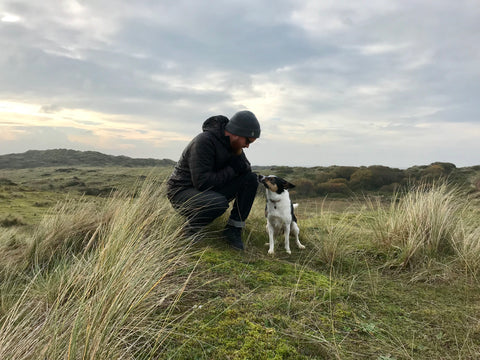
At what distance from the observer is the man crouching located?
3.83 m

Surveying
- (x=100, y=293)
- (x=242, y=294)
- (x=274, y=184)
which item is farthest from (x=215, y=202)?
(x=100, y=293)

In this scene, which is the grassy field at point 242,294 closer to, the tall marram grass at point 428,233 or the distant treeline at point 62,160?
the tall marram grass at point 428,233

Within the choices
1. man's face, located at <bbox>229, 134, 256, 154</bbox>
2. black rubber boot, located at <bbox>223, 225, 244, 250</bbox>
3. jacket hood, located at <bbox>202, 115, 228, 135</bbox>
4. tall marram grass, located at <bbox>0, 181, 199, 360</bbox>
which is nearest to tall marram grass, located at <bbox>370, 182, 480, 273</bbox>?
black rubber boot, located at <bbox>223, 225, 244, 250</bbox>

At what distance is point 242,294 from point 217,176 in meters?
1.72

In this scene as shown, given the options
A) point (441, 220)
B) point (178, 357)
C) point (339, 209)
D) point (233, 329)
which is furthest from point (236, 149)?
point (339, 209)

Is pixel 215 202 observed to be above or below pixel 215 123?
below

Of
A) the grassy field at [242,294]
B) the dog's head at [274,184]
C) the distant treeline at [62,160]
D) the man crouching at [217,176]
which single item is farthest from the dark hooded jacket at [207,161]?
the distant treeline at [62,160]

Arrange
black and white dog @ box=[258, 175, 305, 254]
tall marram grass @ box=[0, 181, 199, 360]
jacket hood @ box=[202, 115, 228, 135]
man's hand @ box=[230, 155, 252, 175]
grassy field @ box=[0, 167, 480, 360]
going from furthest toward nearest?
1. black and white dog @ box=[258, 175, 305, 254]
2. man's hand @ box=[230, 155, 252, 175]
3. jacket hood @ box=[202, 115, 228, 135]
4. grassy field @ box=[0, 167, 480, 360]
5. tall marram grass @ box=[0, 181, 199, 360]

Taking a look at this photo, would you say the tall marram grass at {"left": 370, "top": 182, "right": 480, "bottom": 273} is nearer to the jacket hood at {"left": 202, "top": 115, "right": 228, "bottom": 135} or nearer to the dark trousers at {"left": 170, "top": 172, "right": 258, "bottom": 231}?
the dark trousers at {"left": 170, "top": 172, "right": 258, "bottom": 231}

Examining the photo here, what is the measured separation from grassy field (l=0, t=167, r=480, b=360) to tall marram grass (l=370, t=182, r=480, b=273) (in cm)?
2

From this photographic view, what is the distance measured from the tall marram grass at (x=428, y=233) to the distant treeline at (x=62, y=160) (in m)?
65.6

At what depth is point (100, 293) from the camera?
1.82m

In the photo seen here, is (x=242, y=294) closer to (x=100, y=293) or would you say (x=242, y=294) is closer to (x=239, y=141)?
(x=100, y=293)

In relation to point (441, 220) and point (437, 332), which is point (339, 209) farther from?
point (437, 332)
